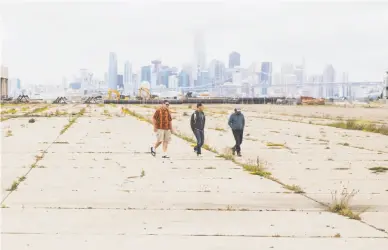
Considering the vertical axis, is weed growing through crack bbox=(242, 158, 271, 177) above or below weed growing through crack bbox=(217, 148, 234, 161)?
below

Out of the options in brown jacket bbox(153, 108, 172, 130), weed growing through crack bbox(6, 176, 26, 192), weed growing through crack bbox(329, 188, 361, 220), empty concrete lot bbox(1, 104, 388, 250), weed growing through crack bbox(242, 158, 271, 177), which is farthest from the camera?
brown jacket bbox(153, 108, 172, 130)

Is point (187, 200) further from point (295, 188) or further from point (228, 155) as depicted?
point (228, 155)

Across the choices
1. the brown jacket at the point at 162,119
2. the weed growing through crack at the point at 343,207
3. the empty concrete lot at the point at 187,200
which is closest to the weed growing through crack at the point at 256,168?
the empty concrete lot at the point at 187,200

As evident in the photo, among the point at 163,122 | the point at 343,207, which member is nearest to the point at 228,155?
the point at 163,122

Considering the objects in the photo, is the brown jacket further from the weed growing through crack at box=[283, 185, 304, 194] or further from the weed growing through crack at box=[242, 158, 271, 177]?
the weed growing through crack at box=[283, 185, 304, 194]

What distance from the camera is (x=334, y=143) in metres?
26.3

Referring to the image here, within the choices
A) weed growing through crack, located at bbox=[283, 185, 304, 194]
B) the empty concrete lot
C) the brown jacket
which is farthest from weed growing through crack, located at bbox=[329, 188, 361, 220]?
the brown jacket

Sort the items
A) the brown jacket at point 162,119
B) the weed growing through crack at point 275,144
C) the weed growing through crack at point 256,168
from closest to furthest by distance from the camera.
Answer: the weed growing through crack at point 256,168, the brown jacket at point 162,119, the weed growing through crack at point 275,144

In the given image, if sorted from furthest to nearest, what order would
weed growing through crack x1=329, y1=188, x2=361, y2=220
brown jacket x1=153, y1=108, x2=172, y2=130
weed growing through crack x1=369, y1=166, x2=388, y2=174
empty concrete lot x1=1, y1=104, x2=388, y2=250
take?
brown jacket x1=153, y1=108, x2=172, y2=130 → weed growing through crack x1=369, y1=166, x2=388, y2=174 → weed growing through crack x1=329, y1=188, x2=361, y2=220 → empty concrete lot x1=1, y1=104, x2=388, y2=250

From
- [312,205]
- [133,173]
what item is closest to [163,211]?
[312,205]

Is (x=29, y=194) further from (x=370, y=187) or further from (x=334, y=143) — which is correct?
(x=334, y=143)

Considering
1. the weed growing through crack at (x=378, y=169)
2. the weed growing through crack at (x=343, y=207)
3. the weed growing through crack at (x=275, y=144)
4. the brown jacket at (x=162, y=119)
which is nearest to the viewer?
the weed growing through crack at (x=343, y=207)

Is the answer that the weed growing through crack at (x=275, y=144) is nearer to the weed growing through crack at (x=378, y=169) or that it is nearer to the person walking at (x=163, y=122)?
the person walking at (x=163, y=122)

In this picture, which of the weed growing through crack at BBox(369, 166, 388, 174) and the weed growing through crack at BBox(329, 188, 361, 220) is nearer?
the weed growing through crack at BBox(329, 188, 361, 220)
